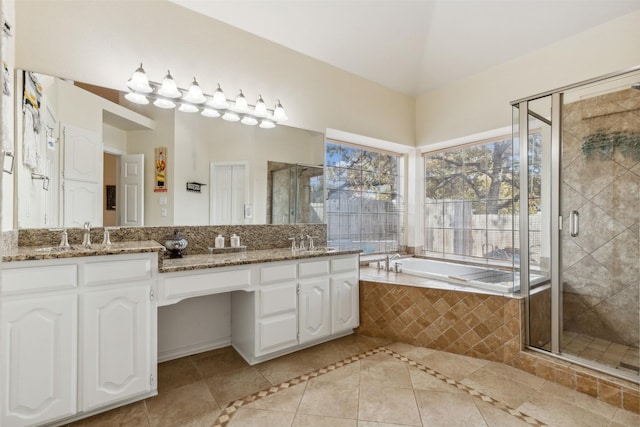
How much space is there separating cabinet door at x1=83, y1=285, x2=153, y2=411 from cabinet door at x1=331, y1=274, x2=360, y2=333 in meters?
1.37

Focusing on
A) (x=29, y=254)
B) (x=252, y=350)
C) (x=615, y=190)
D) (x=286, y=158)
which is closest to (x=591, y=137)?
(x=615, y=190)

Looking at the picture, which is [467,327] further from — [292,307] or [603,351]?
[292,307]

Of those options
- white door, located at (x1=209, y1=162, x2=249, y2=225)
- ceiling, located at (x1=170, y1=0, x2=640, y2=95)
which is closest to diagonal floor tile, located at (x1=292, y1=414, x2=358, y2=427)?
white door, located at (x1=209, y1=162, x2=249, y2=225)

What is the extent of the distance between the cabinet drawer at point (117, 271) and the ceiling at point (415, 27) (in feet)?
6.45

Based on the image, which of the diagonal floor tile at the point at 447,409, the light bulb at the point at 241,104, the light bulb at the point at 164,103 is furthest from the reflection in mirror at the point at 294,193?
the diagonal floor tile at the point at 447,409

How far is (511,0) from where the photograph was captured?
272cm

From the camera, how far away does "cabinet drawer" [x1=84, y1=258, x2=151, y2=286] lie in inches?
70.0

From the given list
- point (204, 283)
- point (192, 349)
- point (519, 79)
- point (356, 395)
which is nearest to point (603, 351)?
point (356, 395)

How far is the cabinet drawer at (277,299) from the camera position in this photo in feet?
7.79

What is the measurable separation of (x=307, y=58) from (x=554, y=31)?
214 centimetres

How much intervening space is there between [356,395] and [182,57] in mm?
2698

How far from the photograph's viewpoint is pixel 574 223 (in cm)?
243

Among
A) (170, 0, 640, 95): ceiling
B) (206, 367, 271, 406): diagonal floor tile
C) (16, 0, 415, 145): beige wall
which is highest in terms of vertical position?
(170, 0, 640, 95): ceiling

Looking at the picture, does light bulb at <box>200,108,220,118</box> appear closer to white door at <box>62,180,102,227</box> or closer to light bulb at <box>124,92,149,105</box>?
light bulb at <box>124,92,149,105</box>
